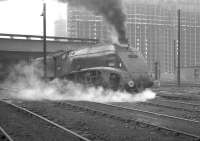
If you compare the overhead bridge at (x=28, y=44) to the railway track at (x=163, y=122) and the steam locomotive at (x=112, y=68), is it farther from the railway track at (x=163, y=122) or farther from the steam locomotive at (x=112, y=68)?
the railway track at (x=163, y=122)

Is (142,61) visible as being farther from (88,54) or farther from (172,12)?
(172,12)

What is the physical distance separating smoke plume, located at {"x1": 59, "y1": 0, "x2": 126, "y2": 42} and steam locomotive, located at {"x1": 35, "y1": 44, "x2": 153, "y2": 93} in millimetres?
1060

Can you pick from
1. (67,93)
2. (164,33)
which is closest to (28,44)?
A: (67,93)

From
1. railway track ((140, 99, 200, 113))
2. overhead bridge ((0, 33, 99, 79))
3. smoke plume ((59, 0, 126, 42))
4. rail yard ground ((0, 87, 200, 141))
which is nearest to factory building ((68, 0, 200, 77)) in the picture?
overhead bridge ((0, 33, 99, 79))

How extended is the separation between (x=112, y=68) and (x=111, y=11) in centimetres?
333

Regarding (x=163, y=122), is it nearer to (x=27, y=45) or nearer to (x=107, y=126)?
(x=107, y=126)

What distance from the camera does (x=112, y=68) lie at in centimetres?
1505

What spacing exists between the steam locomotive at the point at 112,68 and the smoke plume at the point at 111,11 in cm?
106

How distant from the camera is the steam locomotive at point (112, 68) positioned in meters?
14.6

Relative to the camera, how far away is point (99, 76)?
1577 cm

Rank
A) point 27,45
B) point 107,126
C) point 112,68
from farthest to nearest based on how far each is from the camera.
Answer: point 27,45 < point 112,68 < point 107,126

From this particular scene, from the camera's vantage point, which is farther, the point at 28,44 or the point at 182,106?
the point at 28,44

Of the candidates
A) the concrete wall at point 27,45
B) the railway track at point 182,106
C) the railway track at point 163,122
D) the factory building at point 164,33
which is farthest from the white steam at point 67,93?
the factory building at point 164,33

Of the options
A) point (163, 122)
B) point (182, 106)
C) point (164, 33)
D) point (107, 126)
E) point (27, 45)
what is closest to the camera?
point (107, 126)
